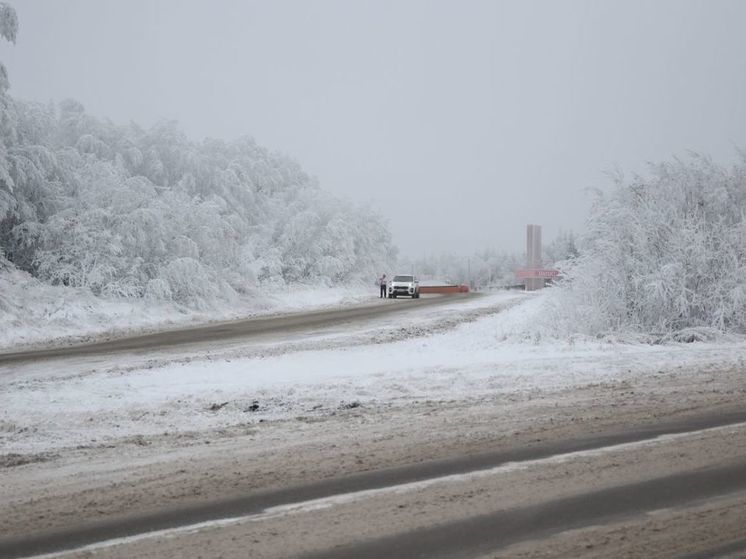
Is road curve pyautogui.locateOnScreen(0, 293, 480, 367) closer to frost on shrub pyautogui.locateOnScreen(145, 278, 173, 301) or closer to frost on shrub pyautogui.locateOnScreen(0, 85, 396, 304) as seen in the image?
frost on shrub pyautogui.locateOnScreen(145, 278, 173, 301)

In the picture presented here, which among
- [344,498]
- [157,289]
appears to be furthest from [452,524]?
[157,289]

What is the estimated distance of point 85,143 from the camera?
1500 inches

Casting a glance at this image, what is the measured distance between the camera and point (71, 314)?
23.8m

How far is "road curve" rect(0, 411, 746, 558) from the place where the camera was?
399cm

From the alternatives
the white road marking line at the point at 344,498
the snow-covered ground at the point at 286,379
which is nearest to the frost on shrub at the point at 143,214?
the snow-covered ground at the point at 286,379

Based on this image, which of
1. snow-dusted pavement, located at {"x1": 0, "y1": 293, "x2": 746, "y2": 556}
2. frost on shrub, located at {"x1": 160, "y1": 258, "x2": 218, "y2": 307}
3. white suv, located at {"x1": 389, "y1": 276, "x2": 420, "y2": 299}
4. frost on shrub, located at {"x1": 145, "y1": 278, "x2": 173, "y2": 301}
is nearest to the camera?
snow-dusted pavement, located at {"x1": 0, "y1": 293, "x2": 746, "y2": 556}

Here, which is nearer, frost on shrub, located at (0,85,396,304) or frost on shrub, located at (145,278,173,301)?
frost on shrub, located at (0,85,396,304)

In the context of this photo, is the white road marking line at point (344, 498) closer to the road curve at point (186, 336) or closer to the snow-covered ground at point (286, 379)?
the snow-covered ground at point (286, 379)

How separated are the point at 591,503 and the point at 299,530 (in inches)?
82.9

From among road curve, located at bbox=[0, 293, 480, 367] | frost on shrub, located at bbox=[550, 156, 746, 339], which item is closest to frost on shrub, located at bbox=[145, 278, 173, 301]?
road curve, located at bbox=[0, 293, 480, 367]

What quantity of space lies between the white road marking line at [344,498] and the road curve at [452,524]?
7 cm

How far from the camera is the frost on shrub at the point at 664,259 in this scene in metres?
15.8

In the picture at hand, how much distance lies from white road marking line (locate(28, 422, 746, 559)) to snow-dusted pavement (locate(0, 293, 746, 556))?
21.5 inches

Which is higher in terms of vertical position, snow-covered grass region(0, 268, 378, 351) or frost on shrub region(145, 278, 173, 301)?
frost on shrub region(145, 278, 173, 301)
